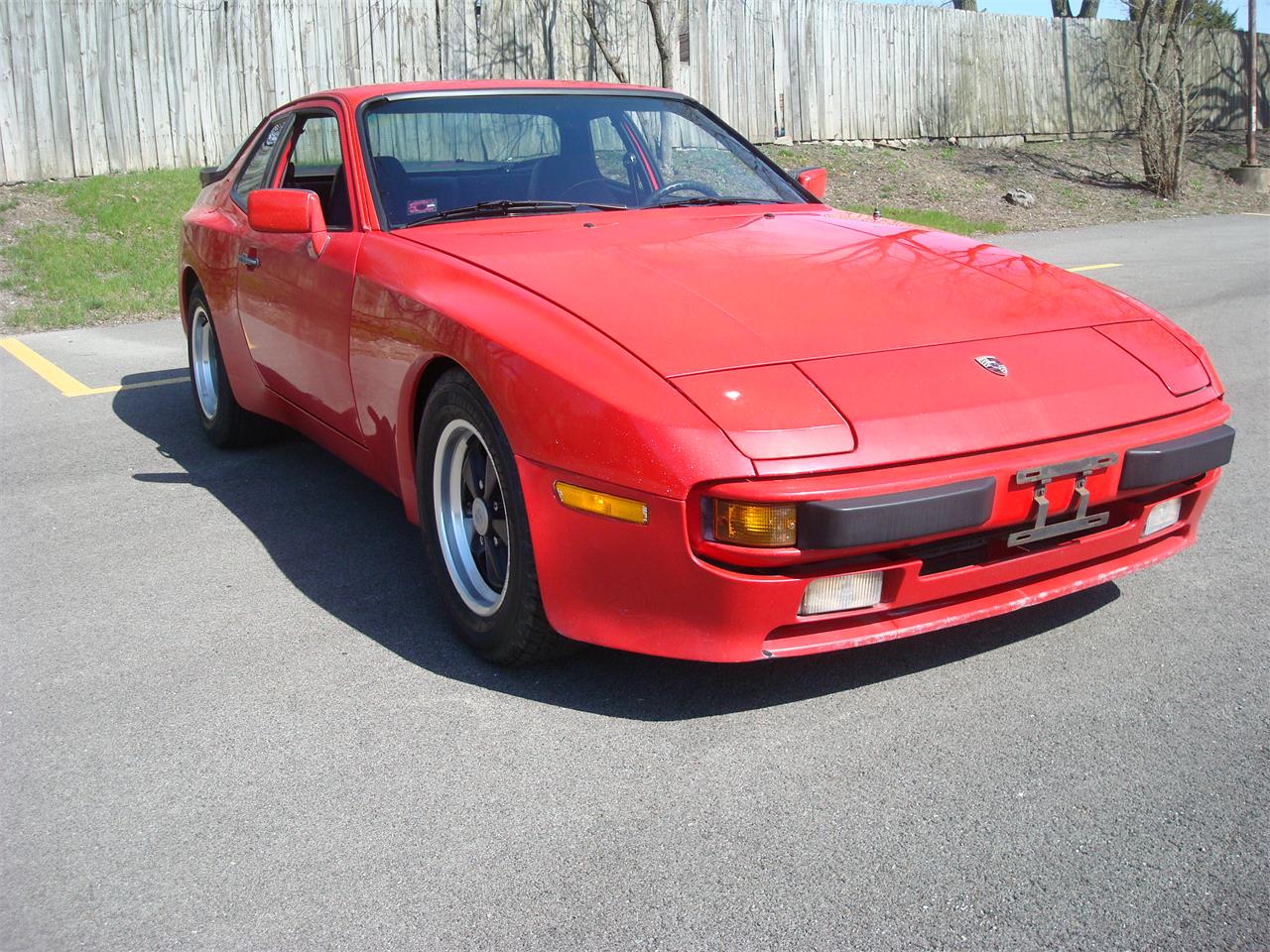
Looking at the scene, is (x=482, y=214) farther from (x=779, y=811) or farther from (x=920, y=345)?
(x=779, y=811)

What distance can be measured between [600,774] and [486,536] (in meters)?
0.84

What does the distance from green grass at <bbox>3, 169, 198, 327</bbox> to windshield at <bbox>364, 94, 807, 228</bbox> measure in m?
6.13

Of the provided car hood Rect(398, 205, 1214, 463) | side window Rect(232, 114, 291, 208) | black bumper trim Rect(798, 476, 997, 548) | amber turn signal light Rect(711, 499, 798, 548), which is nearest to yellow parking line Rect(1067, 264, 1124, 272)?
car hood Rect(398, 205, 1214, 463)

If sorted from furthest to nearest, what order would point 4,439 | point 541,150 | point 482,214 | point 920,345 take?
point 4,439 < point 541,150 < point 482,214 < point 920,345

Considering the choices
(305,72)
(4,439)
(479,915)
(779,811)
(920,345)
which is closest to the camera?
(479,915)

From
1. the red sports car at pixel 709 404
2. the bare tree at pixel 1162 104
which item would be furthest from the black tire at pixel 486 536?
the bare tree at pixel 1162 104

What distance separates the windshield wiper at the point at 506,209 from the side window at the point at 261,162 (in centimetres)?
135

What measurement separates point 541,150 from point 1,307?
7.17 m

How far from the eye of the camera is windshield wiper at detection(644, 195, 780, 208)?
416 cm

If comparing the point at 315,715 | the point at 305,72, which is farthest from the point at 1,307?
the point at 315,715

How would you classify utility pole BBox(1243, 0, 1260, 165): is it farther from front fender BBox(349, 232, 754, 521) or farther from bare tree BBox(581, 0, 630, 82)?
front fender BBox(349, 232, 754, 521)

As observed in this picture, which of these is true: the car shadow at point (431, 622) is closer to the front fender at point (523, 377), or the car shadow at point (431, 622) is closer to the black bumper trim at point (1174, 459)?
the front fender at point (523, 377)

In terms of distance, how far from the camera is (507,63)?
15.6 metres

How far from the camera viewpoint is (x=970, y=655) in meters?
3.21
